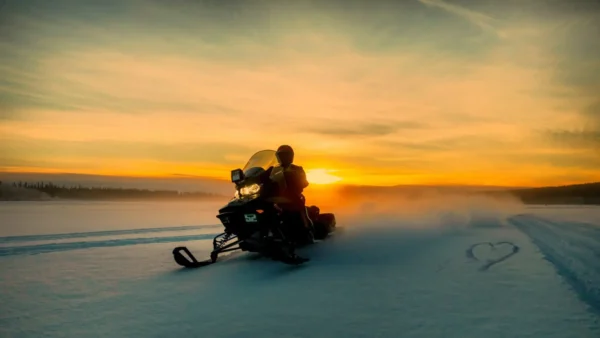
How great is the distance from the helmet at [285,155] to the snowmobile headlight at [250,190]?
1.00 metres

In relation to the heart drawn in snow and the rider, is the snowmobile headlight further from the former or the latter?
the heart drawn in snow

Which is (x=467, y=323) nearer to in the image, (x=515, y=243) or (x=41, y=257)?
(x=515, y=243)

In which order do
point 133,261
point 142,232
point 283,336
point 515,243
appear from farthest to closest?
point 142,232, point 515,243, point 133,261, point 283,336

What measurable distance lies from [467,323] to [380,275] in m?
2.67

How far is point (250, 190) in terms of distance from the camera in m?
8.67

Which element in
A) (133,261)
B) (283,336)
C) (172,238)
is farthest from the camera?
(172,238)

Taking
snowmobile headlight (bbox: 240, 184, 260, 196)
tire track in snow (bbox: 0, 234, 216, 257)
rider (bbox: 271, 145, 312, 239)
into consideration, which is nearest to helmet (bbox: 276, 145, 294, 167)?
→ rider (bbox: 271, 145, 312, 239)

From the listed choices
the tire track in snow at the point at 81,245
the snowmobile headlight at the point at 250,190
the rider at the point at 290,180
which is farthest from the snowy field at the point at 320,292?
the snowmobile headlight at the point at 250,190

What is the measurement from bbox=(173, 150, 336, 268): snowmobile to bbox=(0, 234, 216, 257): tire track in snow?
4131 mm

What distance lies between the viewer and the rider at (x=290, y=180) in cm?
918

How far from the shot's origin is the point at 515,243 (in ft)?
36.1

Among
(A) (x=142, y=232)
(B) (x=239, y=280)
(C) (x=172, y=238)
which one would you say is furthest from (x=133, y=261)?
(A) (x=142, y=232)

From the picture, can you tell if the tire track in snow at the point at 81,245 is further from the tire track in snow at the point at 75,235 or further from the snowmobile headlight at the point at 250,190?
the snowmobile headlight at the point at 250,190

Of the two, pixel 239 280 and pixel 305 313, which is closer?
pixel 305 313
